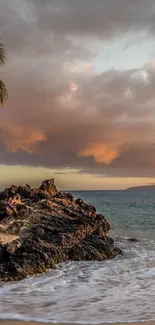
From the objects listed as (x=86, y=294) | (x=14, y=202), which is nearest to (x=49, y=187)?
(x=14, y=202)

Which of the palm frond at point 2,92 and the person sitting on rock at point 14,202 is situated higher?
the palm frond at point 2,92

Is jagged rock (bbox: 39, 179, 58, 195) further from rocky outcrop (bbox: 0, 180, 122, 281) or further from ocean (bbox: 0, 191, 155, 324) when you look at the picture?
ocean (bbox: 0, 191, 155, 324)

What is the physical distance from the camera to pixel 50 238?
1938 cm

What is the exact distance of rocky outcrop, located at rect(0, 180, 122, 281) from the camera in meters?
16.1

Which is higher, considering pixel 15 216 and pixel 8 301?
pixel 15 216

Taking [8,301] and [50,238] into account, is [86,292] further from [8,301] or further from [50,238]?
[50,238]

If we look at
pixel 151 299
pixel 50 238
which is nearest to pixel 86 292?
pixel 151 299

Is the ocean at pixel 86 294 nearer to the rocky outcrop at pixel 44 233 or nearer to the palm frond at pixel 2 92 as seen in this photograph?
the rocky outcrop at pixel 44 233

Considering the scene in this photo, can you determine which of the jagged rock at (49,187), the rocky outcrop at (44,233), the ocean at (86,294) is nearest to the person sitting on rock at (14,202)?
the rocky outcrop at (44,233)

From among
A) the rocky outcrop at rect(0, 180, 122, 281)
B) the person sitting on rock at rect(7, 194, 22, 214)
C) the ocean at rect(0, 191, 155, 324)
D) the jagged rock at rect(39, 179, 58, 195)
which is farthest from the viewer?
the jagged rock at rect(39, 179, 58, 195)

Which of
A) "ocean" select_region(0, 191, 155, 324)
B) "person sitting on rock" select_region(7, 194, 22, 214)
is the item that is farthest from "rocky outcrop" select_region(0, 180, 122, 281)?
"ocean" select_region(0, 191, 155, 324)

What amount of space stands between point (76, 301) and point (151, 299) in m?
2.09

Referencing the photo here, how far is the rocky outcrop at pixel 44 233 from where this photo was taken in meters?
16.1

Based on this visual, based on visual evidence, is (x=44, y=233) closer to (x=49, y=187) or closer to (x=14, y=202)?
(x=14, y=202)
